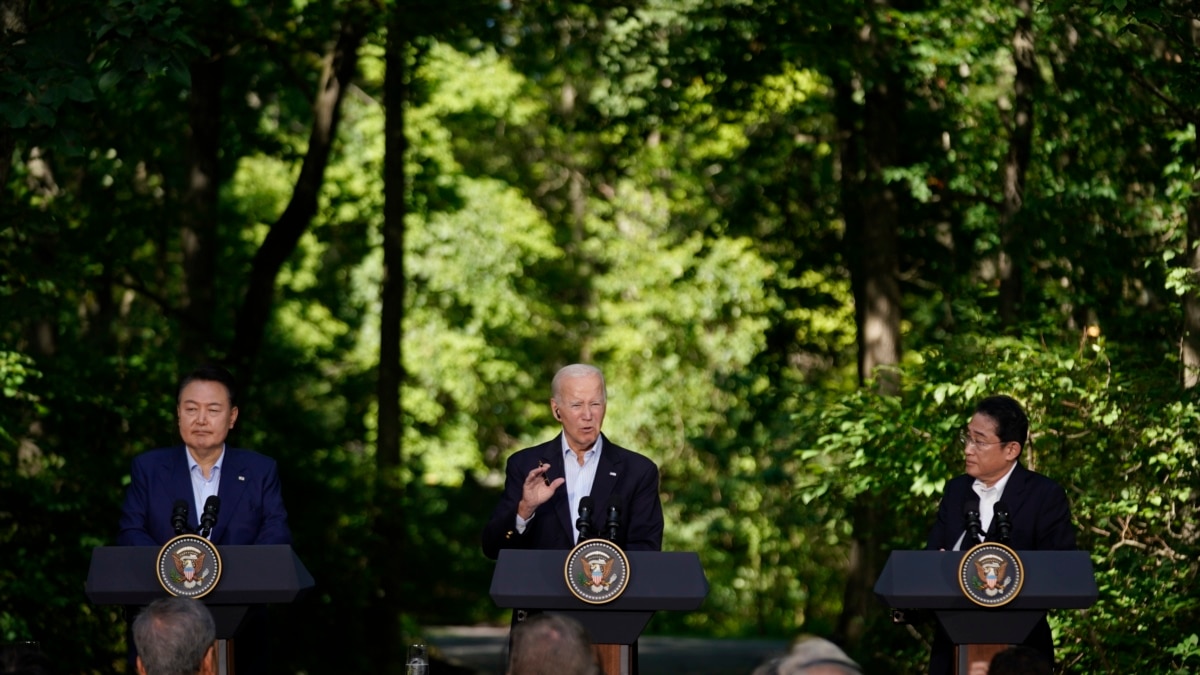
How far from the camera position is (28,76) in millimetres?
8461

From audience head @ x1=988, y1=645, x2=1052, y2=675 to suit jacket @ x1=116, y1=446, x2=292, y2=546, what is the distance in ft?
9.65

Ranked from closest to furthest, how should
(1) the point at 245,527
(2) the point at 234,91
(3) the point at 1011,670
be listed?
(3) the point at 1011,670 → (1) the point at 245,527 → (2) the point at 234,91

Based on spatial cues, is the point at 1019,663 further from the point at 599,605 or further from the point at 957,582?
the point at 599,605

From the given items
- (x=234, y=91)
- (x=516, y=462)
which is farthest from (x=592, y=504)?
(x=234, y=91)

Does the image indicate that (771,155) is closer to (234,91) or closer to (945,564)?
(234,91)

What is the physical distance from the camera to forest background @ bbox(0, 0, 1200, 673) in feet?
29.3

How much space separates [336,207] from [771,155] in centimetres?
Result: 476

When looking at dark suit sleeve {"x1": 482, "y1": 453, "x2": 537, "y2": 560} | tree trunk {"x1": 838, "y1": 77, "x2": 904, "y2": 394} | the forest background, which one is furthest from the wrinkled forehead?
tree trunk {"x1": 838, "y1": 77, "x2": 904, "y2": 394}

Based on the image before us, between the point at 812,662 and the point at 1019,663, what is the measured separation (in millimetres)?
942

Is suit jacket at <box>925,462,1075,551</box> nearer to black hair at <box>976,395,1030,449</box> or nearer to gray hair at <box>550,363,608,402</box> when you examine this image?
black hair at <box>976,395,1030,449</box>

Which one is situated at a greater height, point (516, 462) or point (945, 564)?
point (516, 462)

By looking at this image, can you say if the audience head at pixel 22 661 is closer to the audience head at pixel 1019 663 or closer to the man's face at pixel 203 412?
the man's face at pixel 203 412

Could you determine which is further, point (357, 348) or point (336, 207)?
point (357, 348)

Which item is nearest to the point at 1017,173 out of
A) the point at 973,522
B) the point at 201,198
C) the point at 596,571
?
the point at 973,522
